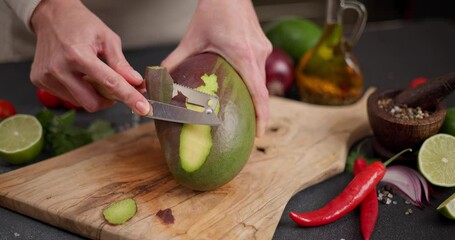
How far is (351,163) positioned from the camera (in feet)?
5.25

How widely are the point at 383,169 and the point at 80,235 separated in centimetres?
81

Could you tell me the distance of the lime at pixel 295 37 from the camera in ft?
7.38

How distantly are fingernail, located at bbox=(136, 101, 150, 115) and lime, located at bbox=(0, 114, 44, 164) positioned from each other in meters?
0.49

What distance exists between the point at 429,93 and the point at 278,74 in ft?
2.24

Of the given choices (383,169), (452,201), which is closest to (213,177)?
(383,169)

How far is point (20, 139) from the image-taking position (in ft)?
5.15

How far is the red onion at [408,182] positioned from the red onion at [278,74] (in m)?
0.66

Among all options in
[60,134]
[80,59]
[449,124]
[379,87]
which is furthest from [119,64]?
[379,87]

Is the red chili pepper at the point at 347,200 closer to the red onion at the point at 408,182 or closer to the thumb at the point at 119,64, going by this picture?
the red onion at the point at 408,182

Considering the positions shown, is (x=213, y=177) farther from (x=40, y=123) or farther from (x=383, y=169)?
(x=40, y=123)

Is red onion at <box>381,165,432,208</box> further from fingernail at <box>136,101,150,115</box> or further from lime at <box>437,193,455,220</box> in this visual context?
fingernail at <box>136,101,150,115</box>

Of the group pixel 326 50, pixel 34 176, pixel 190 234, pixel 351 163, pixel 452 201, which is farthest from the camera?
pixel 326 50

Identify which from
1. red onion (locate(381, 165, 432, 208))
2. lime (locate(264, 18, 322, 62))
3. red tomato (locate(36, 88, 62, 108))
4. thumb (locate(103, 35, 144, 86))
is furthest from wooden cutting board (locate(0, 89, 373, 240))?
lime (locate(264, 18, 322, 62))

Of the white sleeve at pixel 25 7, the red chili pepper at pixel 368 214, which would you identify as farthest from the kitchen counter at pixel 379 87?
the white sleeve at pixel 25 7
